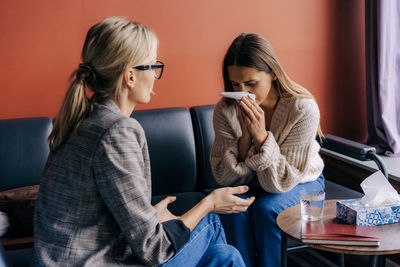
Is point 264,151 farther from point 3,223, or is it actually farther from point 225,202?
point 3,223

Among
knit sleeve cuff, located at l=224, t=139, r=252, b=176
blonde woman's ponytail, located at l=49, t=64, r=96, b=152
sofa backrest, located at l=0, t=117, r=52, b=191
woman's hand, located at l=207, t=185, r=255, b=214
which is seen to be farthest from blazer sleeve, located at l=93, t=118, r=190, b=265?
sofa backrest, located at l=0, t=117, r=52, b=191

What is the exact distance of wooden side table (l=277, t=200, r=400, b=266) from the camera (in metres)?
1.36

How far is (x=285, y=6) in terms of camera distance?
105 inches

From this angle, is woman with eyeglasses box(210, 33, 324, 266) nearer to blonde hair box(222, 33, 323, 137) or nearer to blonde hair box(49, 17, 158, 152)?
blonde hair box(222, 33, 323, 137)

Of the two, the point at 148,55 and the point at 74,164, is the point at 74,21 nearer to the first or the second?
the point at 148,55

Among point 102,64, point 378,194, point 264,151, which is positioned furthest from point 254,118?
point 102,64

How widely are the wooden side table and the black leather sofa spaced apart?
55 cm

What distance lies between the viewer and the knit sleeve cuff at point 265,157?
1.82 m

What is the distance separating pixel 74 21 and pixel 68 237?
1524 mm

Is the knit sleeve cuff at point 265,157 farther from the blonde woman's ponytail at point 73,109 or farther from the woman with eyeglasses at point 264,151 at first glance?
the blonde woman's ponytail at point 73,109

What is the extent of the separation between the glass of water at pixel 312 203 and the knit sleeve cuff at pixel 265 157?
0.27 metres

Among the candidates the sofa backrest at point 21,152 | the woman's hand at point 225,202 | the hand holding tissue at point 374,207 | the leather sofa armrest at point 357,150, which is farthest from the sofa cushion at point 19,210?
the leather sofa armrest at point 357,150

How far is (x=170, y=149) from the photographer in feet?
7.80

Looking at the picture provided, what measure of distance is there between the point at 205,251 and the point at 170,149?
1.06 metres
